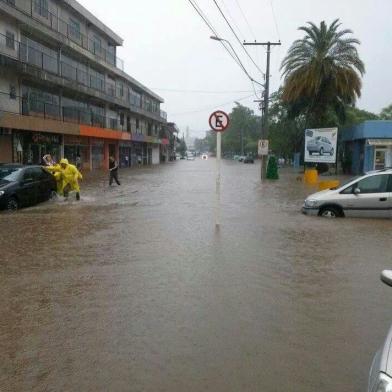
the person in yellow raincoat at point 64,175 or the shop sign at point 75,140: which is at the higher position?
the shop sign at point 75,140

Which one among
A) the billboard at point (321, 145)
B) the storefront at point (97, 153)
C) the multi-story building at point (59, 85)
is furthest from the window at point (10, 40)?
the billboard at point (321, 145)

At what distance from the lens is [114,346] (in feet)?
16.2

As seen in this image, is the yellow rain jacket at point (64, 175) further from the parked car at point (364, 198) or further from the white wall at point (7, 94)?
the white wall at point (7, 94)

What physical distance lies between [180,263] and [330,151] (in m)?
25.9

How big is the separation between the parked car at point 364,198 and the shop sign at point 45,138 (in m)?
23.8

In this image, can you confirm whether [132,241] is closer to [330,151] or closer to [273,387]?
[273,387]

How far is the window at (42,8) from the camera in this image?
106 feet

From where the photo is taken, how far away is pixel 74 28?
1564 inches

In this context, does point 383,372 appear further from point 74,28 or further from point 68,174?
point 74,28

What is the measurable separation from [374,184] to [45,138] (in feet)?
85.6

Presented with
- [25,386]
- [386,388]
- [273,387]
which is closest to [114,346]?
[25,386]

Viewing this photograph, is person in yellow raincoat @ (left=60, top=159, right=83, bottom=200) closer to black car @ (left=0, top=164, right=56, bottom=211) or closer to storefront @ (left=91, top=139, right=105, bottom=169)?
black car @ (left=0, top=164, right=56, bottom=211)

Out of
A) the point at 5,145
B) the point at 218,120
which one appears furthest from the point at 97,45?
the point at 218,120

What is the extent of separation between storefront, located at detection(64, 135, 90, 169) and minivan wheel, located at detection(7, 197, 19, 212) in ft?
78.8
